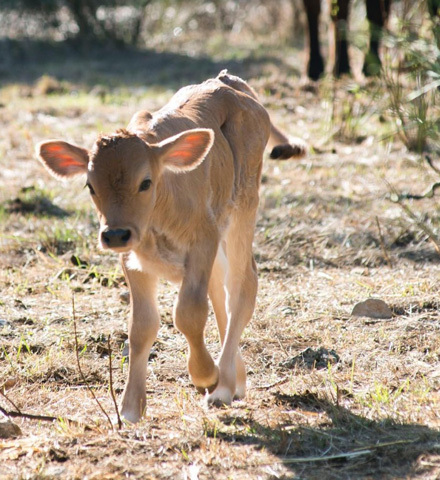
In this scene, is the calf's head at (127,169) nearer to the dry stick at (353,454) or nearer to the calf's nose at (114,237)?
the calf's nose at (114,237)

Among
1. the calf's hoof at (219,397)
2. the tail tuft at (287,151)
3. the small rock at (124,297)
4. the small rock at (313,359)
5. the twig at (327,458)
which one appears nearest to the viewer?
the twig at (327,458)

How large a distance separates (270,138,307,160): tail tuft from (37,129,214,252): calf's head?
3.69ft

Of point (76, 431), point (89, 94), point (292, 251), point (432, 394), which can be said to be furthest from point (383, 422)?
point (89, 94)

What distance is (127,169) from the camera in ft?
15.5

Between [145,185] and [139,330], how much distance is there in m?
0.88

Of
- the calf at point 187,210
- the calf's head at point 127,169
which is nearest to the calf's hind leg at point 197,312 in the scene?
the calf at point 187,210

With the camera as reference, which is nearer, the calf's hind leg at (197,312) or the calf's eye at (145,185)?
the calf's eye at (145,185)

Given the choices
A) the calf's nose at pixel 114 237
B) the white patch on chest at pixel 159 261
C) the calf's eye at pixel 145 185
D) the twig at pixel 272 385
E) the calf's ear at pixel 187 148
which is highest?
the calf's ear at pixel 187 148

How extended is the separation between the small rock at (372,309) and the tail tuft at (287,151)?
111cm

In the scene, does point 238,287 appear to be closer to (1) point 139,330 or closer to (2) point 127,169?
(1) point 139,330

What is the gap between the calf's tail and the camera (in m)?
6.09

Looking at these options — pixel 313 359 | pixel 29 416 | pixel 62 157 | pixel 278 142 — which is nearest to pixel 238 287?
pixel 313 359

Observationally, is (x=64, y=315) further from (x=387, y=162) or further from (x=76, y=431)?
(x=387, y=162)

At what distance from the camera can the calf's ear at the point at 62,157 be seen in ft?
16.7
